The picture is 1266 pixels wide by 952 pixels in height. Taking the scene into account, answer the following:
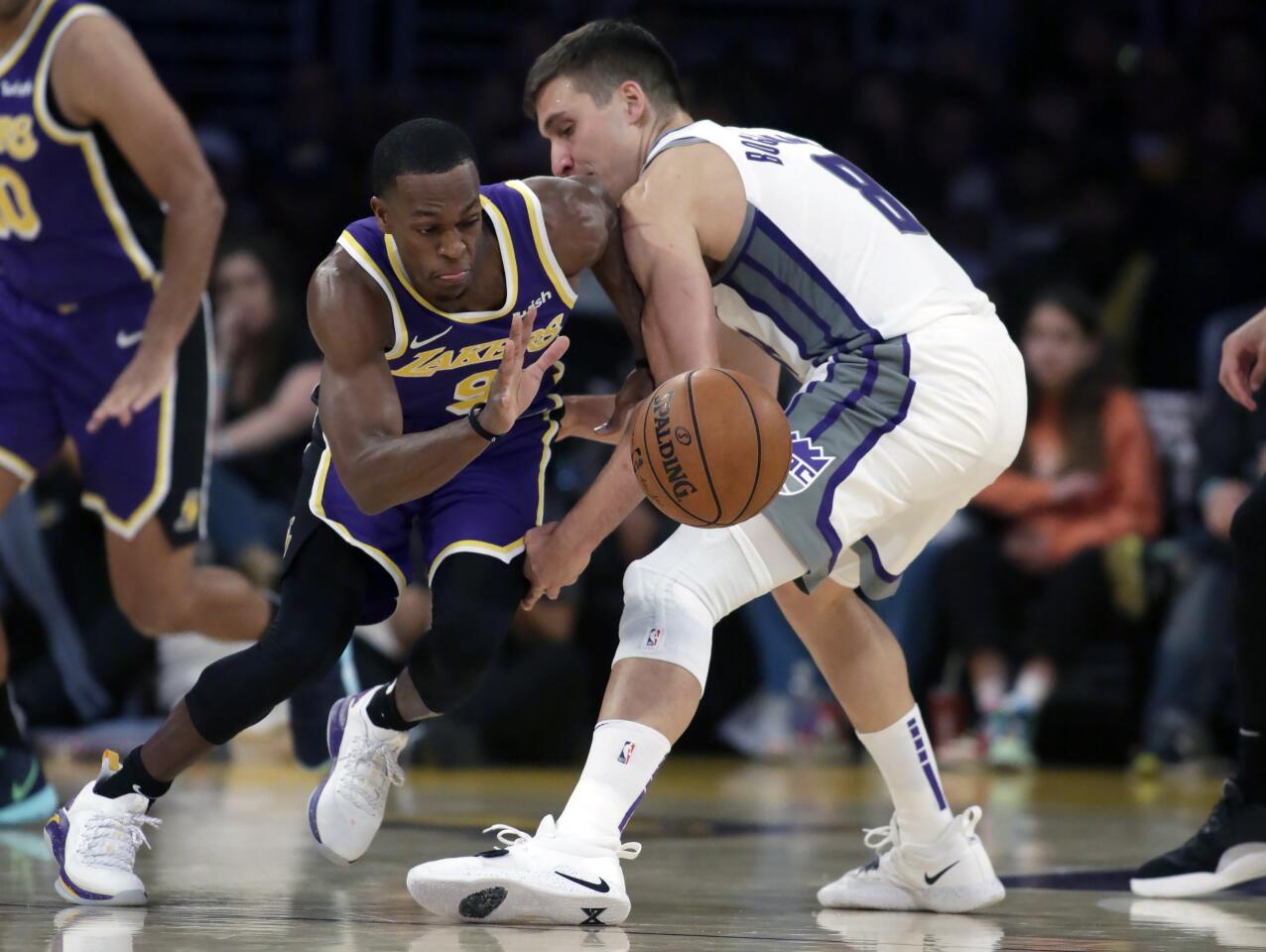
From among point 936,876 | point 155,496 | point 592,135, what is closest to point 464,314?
point 592,135

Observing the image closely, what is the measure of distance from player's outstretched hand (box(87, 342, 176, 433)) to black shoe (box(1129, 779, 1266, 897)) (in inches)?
106

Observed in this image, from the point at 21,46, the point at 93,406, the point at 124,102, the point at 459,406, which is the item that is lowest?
the point at 459,406

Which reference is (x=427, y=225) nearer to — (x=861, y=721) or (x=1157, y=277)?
(x=861, y=721)

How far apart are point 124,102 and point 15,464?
3.18 feet

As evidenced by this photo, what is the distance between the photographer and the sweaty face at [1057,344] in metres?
8.05

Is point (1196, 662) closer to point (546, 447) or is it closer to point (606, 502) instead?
point (546, 447)

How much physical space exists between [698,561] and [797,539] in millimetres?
194

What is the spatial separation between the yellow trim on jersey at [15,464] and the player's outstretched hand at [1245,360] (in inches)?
117

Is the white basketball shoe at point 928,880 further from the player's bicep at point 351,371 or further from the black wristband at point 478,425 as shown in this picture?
the player's bicep at point 351,371

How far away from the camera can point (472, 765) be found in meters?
7.68

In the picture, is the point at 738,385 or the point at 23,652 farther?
the point at 23,652

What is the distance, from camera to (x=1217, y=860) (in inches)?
156

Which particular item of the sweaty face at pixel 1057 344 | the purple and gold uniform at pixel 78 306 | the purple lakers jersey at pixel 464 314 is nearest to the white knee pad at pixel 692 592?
the purple lakers jersey at pixel 464 314

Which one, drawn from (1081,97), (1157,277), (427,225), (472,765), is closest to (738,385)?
(427,225)
